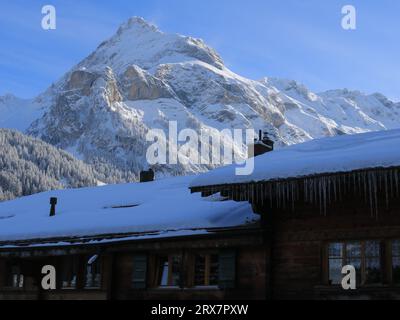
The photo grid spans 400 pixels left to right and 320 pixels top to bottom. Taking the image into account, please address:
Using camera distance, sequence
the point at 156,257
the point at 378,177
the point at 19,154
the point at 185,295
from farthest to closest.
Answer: the point at 19,154, the point at 156,257, the point at 185,295, the point at 378,177

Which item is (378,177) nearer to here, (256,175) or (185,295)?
(256,175)

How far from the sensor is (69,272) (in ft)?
65.8

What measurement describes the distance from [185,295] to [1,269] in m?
7.30

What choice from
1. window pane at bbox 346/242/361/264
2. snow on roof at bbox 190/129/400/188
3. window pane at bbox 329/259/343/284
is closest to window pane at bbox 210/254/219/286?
snow on roof at bbox 190/129/400/188

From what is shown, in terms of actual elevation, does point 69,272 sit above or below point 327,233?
below

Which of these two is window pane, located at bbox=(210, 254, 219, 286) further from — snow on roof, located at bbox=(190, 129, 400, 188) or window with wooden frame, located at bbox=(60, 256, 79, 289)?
window with wooden frame, located at bbox=(60, 256, 79, 289)

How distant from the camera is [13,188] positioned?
14250 centimetres

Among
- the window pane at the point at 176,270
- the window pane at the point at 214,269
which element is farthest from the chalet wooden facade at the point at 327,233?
the window pane at the point at 176,270

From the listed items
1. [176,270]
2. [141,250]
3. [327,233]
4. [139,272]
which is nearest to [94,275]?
[139,272]

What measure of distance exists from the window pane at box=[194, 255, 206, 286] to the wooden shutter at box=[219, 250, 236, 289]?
2.93 feet

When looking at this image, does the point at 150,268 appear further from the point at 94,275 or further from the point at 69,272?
the point at 69,272

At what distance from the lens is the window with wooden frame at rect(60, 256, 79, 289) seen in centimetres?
1986

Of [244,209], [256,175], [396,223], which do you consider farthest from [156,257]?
[396,223]

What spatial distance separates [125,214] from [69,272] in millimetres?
2376
